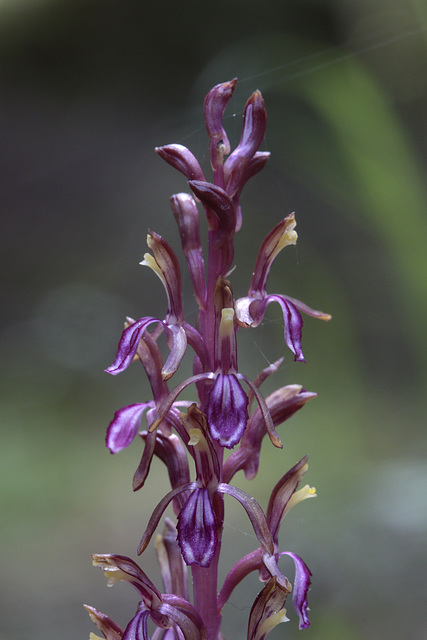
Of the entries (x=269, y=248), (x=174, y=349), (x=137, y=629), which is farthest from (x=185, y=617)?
(x=269, y=248)

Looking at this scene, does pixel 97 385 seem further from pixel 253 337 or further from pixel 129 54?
pixel 129 54

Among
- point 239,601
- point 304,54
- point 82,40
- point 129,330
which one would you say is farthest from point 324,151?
point 129,330

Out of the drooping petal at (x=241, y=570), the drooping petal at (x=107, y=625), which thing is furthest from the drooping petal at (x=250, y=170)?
the drooping petal at (x=107, y=625)

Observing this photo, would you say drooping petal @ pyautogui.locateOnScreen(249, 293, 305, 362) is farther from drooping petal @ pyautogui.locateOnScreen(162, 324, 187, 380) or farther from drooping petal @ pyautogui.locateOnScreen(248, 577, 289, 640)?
drooping petal @ pyautogui.locateOnScreen(248, 577, 289, 640)

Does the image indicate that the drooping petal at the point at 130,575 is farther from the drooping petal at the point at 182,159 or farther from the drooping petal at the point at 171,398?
the drooping petal at the point at 182,159

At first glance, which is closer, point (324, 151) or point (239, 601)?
point (239, 601)

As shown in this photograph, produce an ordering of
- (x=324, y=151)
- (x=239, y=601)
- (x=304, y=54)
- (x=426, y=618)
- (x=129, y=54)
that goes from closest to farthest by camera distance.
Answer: (x=426, y=618)
(x=239, y=601)
(x=304, y=54)
(x=324, y=151)
(x=129, y=54)
